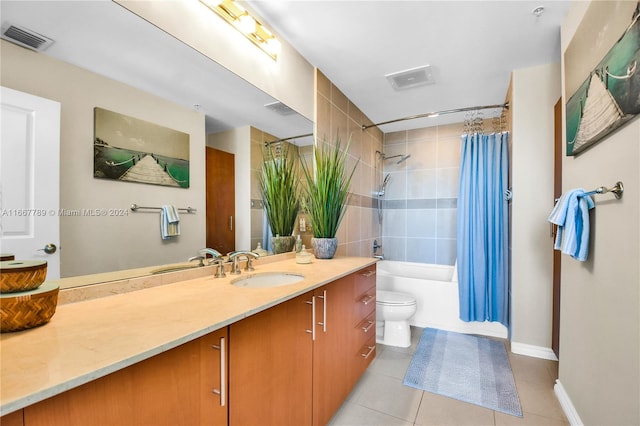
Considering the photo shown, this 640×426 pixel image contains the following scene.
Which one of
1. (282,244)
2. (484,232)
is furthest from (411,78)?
(282,244)

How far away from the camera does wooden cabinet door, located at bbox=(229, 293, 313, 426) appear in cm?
94

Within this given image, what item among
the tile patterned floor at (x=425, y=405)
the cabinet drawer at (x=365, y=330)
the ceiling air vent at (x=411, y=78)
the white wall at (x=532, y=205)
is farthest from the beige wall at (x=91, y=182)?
the white wall at (x=532, y=205)

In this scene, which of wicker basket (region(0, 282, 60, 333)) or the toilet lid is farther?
the toilet lid

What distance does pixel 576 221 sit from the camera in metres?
1.38

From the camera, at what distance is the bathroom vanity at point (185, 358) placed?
568 millimetres

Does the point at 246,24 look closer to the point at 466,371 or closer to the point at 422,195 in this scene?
the point at 466,371

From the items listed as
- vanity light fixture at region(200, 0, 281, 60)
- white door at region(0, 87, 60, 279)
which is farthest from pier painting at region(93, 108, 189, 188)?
vanity light fixture at region(200, 0, 281, 60)

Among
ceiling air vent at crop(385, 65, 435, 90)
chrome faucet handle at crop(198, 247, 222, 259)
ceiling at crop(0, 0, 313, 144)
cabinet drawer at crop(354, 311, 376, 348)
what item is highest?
ceiling air vent at crop(385, 65, 435, 90)

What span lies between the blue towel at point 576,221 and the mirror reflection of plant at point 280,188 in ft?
5.20

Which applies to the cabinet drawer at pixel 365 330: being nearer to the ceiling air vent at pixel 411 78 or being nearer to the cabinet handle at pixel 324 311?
the cabinet handle at pixel 324 311

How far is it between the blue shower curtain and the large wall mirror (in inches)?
97.2

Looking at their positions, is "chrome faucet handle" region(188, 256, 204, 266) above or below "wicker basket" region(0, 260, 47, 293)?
below

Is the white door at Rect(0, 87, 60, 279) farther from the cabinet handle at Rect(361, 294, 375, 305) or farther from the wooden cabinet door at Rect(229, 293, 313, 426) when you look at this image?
the cabinet handle at Rect(361, 294, 375, 305)

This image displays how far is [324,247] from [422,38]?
161cm
